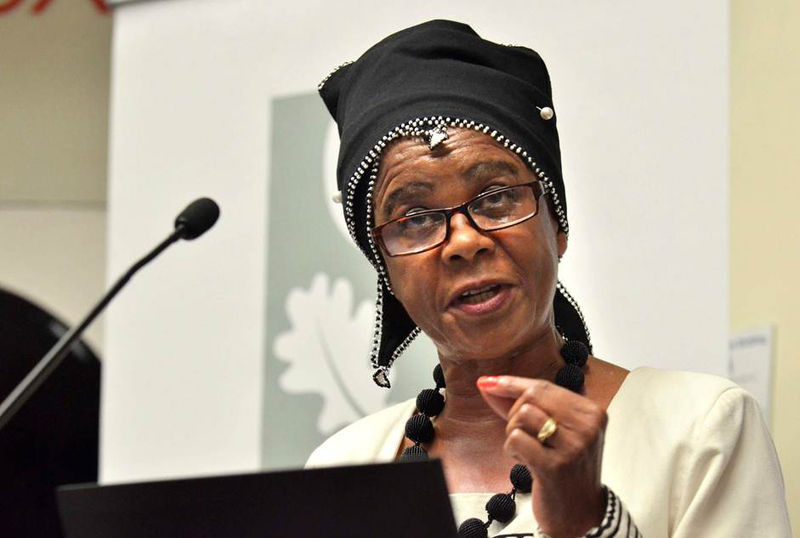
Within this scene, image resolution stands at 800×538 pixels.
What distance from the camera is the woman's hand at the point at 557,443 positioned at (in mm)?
1352

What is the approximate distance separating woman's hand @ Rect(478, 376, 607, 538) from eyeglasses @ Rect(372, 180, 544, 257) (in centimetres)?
47

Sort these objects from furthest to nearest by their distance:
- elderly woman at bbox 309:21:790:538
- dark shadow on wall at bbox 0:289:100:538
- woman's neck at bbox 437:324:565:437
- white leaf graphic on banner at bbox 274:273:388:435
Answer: dark shadow on wall at bbox 0:289:100:538, white leaf graphic on banner at bbox 274:273:388:435, woman's neck at bbox 437:324:565:437, elderly woman at bbox 309:21:790:538

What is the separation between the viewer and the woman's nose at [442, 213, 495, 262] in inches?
69.8

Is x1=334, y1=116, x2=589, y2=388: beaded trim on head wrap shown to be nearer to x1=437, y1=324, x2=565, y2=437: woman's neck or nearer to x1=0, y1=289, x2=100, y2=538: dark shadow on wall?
x1=437, y1=324, x2=565, y2=437: woman's neck

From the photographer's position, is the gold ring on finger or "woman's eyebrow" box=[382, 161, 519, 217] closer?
the gold ring on finger

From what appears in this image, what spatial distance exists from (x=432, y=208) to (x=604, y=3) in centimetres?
128

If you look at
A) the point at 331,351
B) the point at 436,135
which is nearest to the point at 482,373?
the point at 436,135

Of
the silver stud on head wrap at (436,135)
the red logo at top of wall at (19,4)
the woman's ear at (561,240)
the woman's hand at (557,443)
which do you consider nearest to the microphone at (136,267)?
the silver stud on head wrap at (436,135)

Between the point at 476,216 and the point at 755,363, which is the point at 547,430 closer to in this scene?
the point at 476,216

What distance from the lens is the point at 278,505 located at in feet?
4.31

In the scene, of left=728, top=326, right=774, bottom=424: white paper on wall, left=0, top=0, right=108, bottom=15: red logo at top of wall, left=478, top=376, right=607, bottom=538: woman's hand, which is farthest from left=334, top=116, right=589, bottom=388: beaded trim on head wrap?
left=0, top=0, right=108, bottom=15: red logo at top of wall

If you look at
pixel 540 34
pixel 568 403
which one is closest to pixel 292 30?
pixel 540 34

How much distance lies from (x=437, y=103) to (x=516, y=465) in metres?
0.58

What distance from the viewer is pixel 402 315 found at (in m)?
2.16
